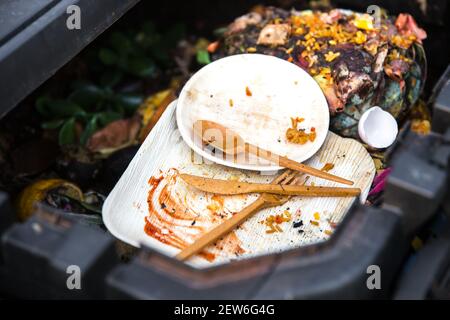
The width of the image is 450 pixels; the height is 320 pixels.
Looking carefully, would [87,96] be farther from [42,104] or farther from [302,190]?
[302,190]

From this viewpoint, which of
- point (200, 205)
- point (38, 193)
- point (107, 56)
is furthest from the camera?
point (107, 56)

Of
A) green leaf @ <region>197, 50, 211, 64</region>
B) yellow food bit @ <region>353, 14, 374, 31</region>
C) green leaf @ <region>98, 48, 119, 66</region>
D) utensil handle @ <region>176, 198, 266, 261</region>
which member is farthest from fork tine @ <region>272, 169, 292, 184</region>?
green leaf @ <region>98, 48, 119, 66</region>

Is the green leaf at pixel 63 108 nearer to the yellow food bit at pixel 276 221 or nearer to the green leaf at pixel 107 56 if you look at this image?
the green leaf at pixel 107 56

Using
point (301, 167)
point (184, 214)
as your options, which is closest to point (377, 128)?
point (301, 167)

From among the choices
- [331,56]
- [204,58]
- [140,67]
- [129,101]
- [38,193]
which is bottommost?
[38,193]

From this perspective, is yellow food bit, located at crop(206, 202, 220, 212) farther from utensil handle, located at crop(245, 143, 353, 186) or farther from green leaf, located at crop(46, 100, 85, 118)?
green leaf, located at crop(46, 100, 85, 118)
